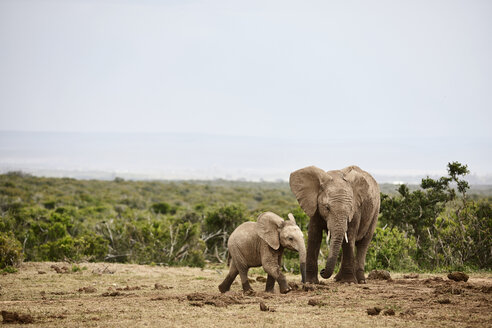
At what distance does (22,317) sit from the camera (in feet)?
31.3

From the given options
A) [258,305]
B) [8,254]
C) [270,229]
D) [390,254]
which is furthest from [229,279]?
[8,254]

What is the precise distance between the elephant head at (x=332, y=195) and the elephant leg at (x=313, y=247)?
0.19 m

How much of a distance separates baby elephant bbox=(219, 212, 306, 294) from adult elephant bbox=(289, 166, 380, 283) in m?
1.04

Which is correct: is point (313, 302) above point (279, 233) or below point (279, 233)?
below

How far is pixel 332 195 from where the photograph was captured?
12875mm

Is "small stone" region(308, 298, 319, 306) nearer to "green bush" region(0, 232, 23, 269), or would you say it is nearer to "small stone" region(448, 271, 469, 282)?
"small stone" region(448, 271, 469, 282)

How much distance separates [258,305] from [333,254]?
2.32m

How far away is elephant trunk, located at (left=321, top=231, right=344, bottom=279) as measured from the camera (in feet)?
39.7

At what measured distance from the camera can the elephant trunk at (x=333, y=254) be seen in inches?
476

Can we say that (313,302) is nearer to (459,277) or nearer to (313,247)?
(313,247)

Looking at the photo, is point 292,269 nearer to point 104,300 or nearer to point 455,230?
point 455,230

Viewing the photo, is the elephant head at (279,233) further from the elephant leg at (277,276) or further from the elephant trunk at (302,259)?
the elephant leg at (277,276)

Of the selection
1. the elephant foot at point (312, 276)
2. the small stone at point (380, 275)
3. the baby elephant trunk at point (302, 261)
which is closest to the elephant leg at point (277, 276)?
the baby elephant trunk at point (302, 261)

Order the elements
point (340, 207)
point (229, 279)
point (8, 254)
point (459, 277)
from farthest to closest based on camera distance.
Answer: point (8, 254)
point (229, 279)
point (459, 277)
point (340, 207)
